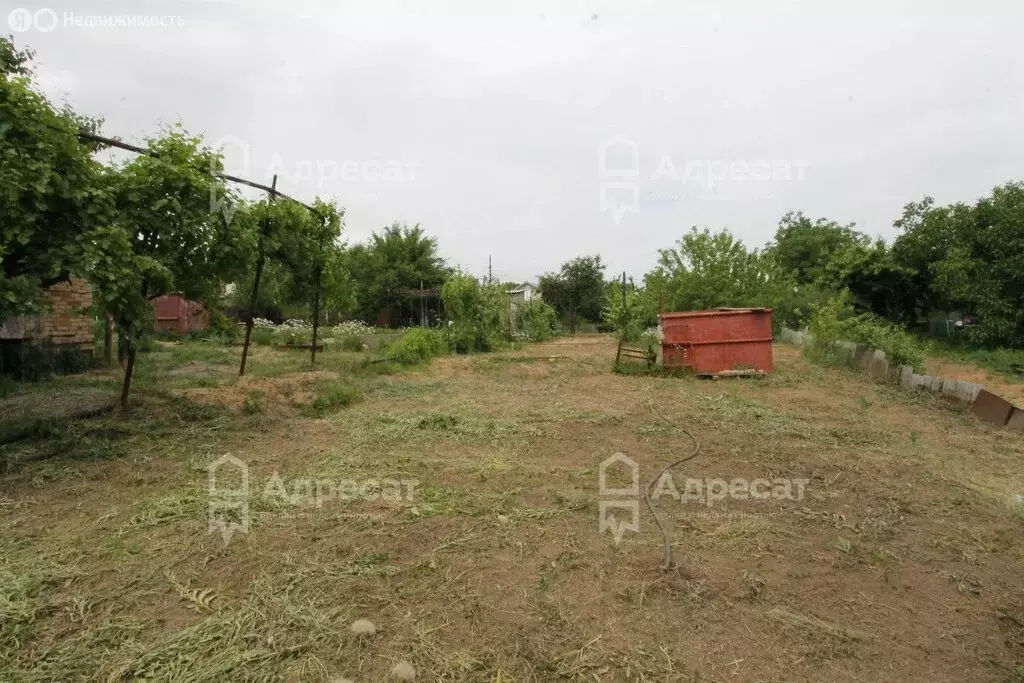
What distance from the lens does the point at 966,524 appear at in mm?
3742

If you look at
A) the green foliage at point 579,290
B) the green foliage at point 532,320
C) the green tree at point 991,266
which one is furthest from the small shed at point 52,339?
the green foliage at point 579,290

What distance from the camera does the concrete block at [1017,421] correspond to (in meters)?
6.54

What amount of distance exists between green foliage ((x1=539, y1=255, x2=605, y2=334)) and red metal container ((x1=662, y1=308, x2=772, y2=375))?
1918 cm

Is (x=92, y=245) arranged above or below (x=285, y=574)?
above

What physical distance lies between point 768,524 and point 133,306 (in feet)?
17.8

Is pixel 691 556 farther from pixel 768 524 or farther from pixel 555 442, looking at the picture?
pixel 555 442

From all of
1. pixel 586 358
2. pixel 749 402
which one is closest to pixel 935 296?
pixel 586 358

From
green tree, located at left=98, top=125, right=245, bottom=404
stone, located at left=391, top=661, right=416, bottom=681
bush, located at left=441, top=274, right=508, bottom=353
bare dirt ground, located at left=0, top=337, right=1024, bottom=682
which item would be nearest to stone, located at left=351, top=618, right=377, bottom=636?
bare dirt ground, located at left=0, top=337, right=1024, bottom=682

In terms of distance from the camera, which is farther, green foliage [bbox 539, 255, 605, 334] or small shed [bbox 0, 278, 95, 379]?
green foliage [bbox 539, 255, 605, 334]

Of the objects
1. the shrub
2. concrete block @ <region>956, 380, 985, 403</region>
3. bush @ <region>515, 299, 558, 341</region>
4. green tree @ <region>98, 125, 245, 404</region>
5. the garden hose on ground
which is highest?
green tree @ <region>98, 125, 245, 404</region>

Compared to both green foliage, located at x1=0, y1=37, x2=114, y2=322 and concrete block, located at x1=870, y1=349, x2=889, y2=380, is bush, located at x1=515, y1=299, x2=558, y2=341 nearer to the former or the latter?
concrete block, located at x1=870, y1=349, x2=889, y2=380

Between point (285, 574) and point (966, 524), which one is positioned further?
point (966, 524)

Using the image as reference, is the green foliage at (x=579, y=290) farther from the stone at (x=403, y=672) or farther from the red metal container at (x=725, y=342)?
the stone at (x=403, y=672)

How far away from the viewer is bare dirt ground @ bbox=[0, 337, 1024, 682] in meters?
2.38
